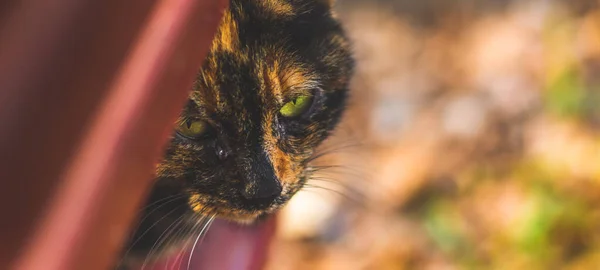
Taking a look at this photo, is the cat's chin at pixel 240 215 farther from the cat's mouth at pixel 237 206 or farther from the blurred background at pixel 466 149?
the blurred background at pixel 466 149

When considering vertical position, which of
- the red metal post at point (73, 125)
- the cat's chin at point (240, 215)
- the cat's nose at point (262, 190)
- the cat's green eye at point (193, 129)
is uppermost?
the cat's green eye at point (193, 129)

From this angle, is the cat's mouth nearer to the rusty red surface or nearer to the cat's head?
the cat's head

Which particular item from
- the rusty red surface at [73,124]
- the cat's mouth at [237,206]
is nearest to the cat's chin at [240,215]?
the cat's mouth at [237,206]

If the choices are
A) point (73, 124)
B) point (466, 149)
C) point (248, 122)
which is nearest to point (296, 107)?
point (248, 122)

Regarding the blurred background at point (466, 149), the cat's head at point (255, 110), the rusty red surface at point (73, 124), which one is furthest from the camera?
the blurred background at point (466, 149)

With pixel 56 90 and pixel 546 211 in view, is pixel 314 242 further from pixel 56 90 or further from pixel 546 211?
pixel 56 90

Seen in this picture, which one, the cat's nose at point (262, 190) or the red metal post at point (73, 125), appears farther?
the cat's nose at point (262, 190)

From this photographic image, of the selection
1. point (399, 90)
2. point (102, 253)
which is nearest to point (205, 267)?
point (102, 253)
